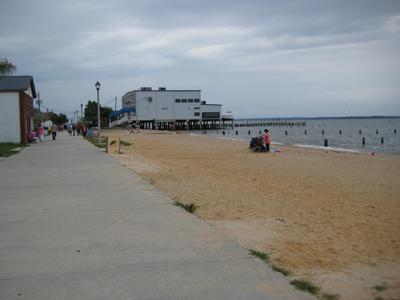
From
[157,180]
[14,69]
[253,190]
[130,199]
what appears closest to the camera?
[130,199]

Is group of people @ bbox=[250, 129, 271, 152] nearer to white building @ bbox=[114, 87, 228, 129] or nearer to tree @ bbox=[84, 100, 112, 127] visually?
white building @ bbox=[114, 87, 228, 129]

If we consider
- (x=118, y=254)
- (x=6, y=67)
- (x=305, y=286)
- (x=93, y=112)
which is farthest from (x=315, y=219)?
(x=93, y=112)

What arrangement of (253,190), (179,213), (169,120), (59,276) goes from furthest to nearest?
1. (169,120)
2. (253,190)
3. (179,213)
4. (59,276)

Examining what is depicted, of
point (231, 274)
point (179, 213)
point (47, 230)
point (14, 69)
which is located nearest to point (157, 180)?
point (179, 213)

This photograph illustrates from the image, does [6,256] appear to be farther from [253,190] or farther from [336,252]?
[253,190]

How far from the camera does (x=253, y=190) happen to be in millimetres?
12320

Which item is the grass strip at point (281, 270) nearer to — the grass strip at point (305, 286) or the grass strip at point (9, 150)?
the grass strip at point (305, 286)

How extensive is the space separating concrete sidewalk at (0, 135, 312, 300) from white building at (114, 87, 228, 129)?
3996 inches

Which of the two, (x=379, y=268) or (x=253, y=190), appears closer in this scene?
(x=379, y=268)

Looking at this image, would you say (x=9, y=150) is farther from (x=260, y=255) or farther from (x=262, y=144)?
(x=260, y=255)

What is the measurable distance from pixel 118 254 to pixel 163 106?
108306 mm

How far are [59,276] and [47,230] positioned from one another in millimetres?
2209

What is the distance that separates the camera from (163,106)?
113 meters

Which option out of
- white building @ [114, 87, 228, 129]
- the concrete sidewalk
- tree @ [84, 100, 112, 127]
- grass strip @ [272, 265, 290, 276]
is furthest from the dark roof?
tree @ [84, 100, 112, 127]
